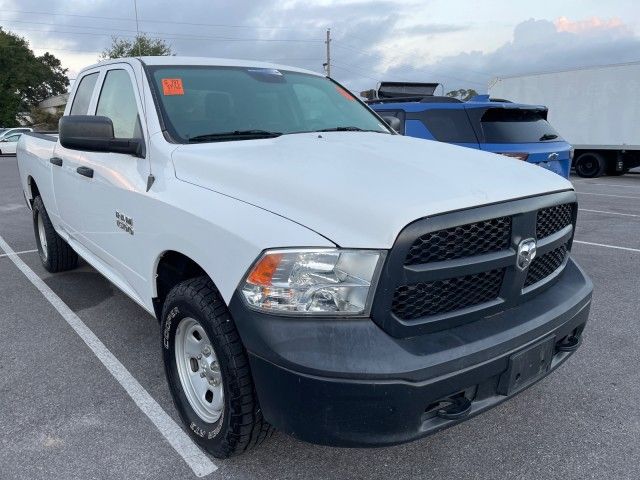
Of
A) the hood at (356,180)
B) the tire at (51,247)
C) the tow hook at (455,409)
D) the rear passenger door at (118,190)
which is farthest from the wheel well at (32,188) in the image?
the tow hook at (455,409)

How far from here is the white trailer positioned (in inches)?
599

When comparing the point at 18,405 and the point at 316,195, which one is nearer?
the point at 316,195

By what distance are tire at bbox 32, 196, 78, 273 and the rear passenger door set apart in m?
1.55

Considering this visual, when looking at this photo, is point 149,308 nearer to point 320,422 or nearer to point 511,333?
point 320,422

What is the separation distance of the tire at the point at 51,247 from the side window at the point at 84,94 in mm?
1245

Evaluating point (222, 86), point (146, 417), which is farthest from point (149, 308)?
point (222, 86)

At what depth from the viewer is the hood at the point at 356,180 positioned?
1960mm

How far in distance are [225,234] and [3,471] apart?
60.8 inches

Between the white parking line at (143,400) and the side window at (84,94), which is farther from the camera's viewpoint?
the side window at (84,94)

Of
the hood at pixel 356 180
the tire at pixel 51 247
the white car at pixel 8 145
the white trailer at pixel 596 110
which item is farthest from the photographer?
the white car at pixel 8 145

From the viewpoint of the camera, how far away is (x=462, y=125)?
7320 mm

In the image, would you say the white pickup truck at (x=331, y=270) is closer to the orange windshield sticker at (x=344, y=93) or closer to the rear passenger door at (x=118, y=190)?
the rear passenger door at (x=118, y=190)

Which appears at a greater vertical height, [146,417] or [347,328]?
[347,328]

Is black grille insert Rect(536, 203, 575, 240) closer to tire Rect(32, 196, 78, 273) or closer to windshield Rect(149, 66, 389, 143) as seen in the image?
windshield Rect(149, 66, 389, 143)
